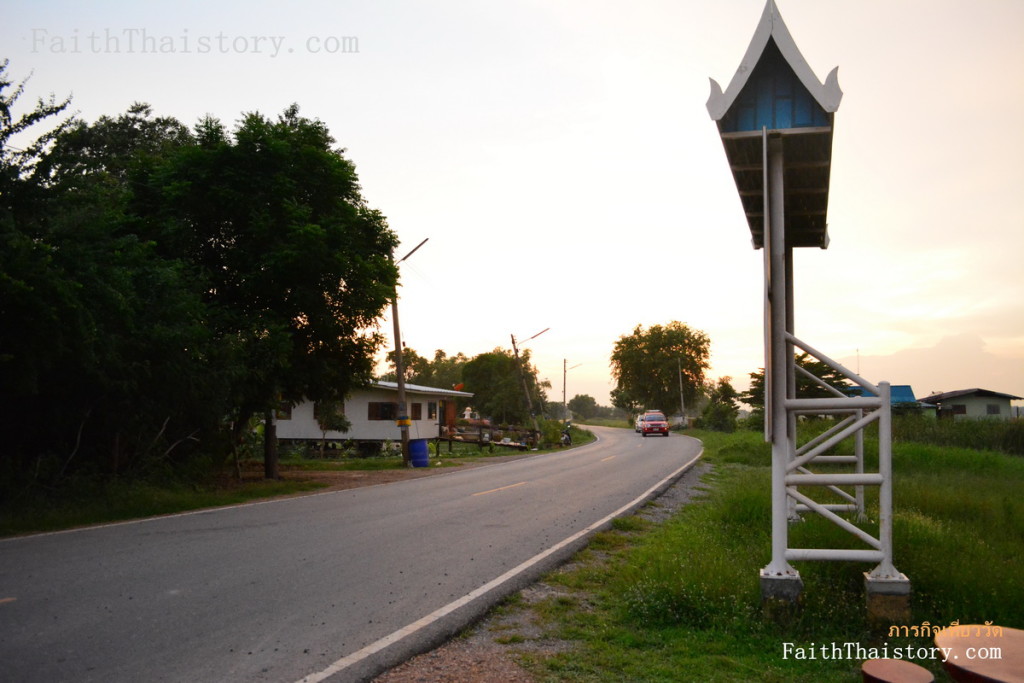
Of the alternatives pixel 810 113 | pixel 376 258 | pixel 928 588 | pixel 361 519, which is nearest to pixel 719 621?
pixel 928 588

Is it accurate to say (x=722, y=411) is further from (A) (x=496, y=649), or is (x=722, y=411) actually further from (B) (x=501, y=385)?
(A) (x=496, y=649)

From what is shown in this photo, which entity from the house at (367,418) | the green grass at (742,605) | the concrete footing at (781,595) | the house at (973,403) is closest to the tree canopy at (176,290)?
the green grass at (742,605)

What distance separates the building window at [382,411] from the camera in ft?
141

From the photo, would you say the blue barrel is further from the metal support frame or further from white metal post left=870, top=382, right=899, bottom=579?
white metal post left=870, top=382, right=899, bottom=579

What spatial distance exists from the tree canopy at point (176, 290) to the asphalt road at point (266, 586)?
3.20 metres

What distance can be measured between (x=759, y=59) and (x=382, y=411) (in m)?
37.9

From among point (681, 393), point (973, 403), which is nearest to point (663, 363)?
point (681, 393)

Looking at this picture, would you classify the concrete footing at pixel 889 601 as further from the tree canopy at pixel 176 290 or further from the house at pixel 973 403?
the house at pixel 973 403

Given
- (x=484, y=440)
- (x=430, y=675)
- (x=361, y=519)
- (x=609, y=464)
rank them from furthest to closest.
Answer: (x=484, y=440), (x=609, y=464), (x=361, y=519), (x=430, y=675)

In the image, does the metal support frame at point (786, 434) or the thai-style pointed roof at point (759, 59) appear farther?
the thai-style pointed roof at point (759, 59)

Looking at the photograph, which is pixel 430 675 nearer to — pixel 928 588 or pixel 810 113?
pixel 928 588

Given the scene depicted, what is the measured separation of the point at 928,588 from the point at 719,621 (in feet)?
6.07

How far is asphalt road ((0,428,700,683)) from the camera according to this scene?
5730 mm

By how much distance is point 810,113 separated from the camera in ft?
22.9
